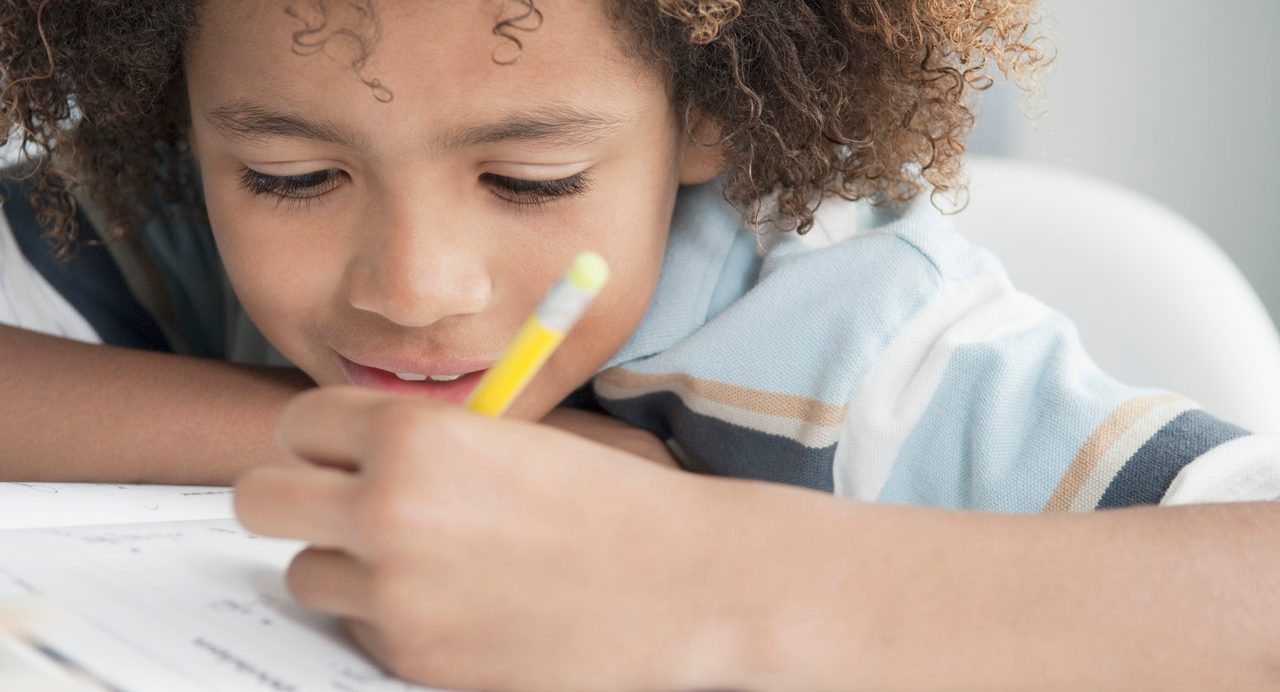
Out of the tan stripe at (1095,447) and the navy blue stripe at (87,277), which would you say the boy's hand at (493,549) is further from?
the navy blue stripe at (87,277)

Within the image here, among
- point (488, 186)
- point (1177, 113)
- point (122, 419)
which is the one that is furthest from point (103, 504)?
point (1177, 113)

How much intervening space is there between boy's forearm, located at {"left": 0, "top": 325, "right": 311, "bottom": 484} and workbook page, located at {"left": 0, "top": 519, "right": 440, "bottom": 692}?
6.5 inches

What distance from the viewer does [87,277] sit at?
0.82m

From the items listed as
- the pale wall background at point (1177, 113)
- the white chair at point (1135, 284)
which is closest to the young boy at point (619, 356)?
the white chair at point (1135, 284)

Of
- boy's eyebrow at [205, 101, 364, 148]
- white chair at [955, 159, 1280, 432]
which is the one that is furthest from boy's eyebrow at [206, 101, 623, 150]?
white chair at [955, 159, 1280, 432]

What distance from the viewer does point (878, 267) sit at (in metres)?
0.66

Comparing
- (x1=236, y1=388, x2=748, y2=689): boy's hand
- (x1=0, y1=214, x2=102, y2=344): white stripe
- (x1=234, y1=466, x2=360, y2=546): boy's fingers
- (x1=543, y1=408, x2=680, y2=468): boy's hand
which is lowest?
(x1=236, y1=388, x2=748, y2=689): boy's hand

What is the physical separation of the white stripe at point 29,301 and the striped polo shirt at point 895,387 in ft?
1.12

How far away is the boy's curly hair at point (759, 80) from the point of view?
0.63m

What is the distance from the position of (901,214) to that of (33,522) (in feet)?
1.53

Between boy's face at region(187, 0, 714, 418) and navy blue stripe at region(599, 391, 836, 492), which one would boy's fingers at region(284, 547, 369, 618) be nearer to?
boy's face at region(187, 0, 714, 418)

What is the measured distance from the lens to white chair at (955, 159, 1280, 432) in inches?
31.9

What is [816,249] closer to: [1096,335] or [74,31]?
[1096,335]

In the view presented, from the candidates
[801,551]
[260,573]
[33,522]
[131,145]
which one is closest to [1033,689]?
[801,551]
